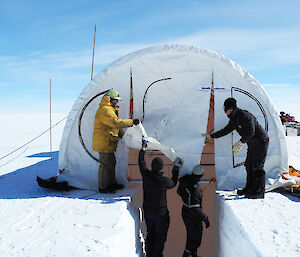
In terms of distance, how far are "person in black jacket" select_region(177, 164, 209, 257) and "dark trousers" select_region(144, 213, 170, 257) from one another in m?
0.32

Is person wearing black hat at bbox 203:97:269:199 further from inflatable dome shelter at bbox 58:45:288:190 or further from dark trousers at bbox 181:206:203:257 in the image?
dark trousers at bbox 181:206:203:257

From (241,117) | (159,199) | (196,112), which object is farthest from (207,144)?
(159,199)

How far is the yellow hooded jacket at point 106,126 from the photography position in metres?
4.78

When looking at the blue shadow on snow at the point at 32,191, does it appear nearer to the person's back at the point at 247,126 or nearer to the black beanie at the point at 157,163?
the black beanie at the point at 157,163

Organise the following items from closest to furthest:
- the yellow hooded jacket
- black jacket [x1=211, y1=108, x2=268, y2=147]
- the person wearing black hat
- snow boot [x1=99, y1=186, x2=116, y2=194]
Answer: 1. black jacket [x1=211, y1=108, x2=268, y2=147]
2. the person wearing black hat
3. the yellow hooded jacket
4. snow boot [x1=99, y1=186, x2=116, y2=194]

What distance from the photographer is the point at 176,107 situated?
19.4ft

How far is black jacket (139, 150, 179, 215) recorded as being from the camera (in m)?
3.96

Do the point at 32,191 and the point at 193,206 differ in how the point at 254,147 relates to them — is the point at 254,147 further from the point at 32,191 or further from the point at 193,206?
the point at 32,191

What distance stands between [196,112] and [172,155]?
1419 mm

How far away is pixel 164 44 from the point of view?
16.8ft

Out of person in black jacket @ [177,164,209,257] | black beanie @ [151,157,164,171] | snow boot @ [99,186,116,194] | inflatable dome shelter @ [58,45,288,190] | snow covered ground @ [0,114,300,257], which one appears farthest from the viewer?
inflatable dome shelter @ [58,45,288,190]

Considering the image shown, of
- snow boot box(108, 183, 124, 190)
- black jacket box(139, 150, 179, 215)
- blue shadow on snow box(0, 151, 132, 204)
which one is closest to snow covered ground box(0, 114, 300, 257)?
blue shadow on snow box(0, 151, 132, 204)

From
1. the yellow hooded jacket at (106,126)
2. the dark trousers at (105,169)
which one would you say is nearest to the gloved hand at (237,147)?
the yellow hooded jacket at (106,126)

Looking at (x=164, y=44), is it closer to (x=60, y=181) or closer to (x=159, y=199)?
(x=159, y=199)
